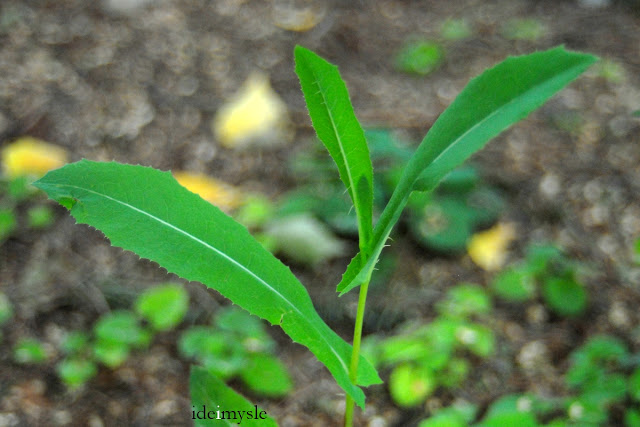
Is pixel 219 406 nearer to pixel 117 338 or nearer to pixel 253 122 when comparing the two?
pixel 117 338

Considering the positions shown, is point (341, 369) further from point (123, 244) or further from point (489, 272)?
point (489, 272)

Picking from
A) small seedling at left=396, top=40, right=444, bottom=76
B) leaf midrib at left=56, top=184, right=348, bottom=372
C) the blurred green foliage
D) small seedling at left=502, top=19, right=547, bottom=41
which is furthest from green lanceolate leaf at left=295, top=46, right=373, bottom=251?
small seedling at left=502, top=19, right=547, bottom=41

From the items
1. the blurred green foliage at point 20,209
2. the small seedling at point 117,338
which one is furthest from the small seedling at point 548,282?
the blurred green foliage at point 20,209

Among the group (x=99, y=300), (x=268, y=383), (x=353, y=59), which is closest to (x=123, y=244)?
(x=268, y=383)

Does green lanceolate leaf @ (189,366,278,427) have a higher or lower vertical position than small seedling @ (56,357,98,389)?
lower

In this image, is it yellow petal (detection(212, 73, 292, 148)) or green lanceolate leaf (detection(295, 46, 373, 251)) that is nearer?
green lanceolate leaf (detection(295, 46, 373, 251))

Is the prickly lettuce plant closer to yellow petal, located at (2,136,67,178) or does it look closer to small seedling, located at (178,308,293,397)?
small seedling, located at (178,308,293,397)

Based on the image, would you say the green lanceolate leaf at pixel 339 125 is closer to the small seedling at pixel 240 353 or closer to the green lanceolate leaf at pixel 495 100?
the green lanceolate leaf at pixel 495 100
